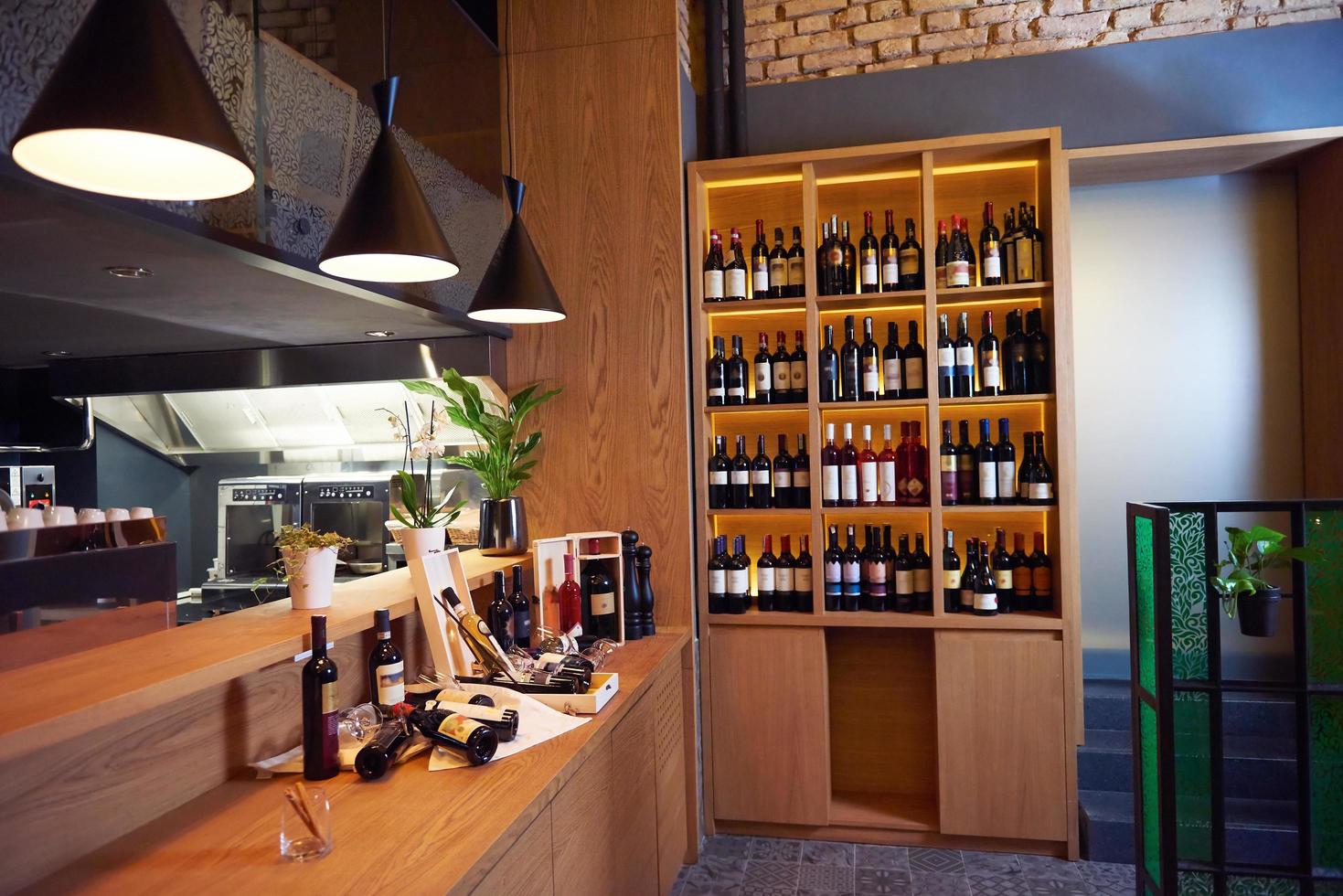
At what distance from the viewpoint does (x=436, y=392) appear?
317 cm

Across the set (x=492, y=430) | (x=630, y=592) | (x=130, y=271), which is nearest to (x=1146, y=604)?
(x=630, y=592)

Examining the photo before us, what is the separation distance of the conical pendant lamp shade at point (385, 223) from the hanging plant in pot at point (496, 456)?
1.35 metres

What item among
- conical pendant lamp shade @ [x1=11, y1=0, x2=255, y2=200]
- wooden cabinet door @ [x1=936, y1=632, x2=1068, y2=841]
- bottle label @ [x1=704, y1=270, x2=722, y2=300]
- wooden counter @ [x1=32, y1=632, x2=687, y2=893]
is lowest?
wooden cabinet door @ [x1=936, y1=632, x2=1068, y2=841]

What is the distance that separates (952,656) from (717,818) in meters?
1.19

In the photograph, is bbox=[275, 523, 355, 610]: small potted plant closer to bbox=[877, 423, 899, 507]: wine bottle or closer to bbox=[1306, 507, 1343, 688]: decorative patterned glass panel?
bbox=[877, 423, 899, 507]: wine bottle

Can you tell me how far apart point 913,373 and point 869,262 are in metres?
0.49

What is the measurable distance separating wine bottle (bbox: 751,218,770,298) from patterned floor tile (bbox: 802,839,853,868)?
2.27m

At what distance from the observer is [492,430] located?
3.32 metres

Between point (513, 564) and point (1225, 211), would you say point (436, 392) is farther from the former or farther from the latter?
point (1225, 211)

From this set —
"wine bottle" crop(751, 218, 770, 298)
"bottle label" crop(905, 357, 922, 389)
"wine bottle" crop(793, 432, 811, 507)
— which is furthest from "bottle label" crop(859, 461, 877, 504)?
"wine bottle" crop(751, 218, 770, 298)

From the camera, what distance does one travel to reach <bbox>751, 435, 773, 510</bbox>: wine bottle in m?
3.58

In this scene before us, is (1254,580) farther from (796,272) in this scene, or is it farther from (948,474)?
(796,272)

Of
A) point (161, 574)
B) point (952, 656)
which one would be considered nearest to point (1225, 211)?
point (952, 656)

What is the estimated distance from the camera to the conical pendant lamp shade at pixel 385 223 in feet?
5.80
